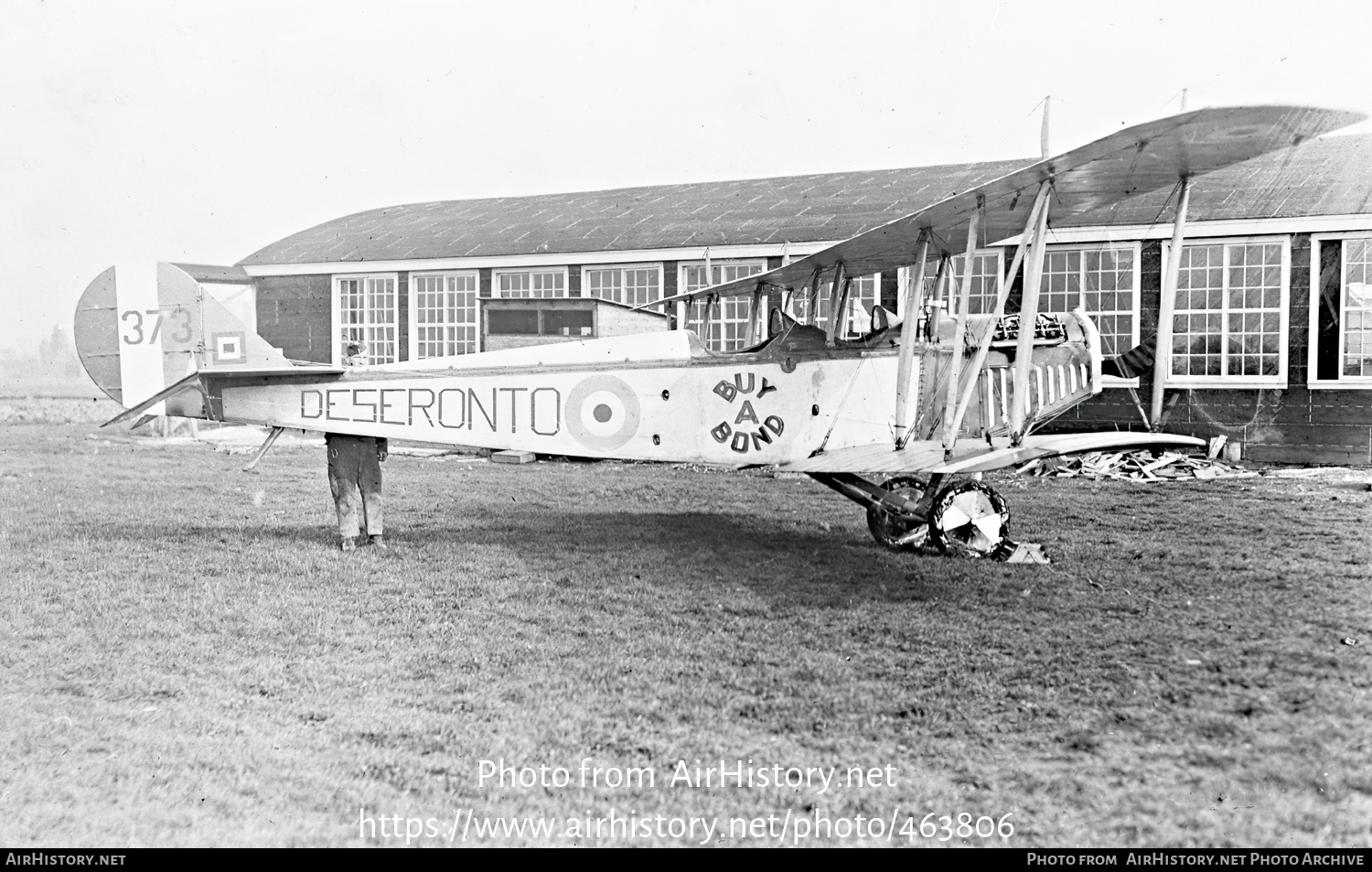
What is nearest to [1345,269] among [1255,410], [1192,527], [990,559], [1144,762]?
[1255,410]

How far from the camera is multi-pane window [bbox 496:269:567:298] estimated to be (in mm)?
18484

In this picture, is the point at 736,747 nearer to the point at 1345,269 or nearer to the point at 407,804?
the point at 407,804

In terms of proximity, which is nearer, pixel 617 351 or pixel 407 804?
pixel 407 804

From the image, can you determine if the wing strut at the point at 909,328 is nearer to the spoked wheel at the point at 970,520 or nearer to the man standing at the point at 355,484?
the spoked wheel at the point at 970,520

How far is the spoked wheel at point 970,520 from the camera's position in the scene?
276 inches

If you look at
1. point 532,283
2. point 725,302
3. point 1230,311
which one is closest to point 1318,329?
point 1230,311

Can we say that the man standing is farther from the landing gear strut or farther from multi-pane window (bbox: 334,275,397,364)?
multi-pane window (bbox: 334,275,397,364)

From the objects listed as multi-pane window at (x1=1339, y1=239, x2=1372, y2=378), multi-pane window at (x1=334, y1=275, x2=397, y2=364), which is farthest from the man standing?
multi-pane window at (x1=1339, y1=239, x2=1372, y2=378)

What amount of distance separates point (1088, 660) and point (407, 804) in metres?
3.19

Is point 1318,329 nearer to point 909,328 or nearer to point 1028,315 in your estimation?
point 909,328

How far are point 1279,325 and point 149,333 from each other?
47.6ft

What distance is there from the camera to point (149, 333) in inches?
306

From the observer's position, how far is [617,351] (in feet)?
25.6

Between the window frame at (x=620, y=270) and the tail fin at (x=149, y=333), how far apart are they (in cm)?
1009
